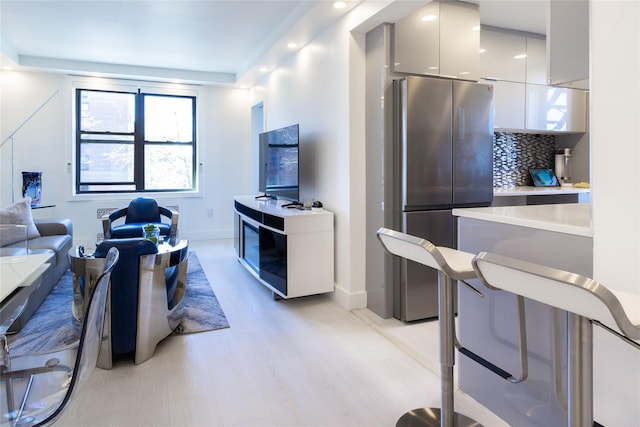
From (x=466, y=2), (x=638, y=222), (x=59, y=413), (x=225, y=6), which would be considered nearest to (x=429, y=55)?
(x=466, y=2)

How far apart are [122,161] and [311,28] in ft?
12.7

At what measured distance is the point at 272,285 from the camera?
3.56 metres

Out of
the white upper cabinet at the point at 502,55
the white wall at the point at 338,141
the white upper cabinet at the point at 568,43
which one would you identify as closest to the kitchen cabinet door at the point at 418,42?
the white wall at the point at 338,141

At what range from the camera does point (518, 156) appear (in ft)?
15.1

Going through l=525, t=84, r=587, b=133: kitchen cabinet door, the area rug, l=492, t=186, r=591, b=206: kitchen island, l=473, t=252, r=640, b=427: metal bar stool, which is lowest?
the area rug

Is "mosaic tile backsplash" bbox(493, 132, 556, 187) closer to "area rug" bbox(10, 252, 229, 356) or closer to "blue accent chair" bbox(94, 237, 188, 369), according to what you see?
"area rug" bbox(10, 252, 229, 356)

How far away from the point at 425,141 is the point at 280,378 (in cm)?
186

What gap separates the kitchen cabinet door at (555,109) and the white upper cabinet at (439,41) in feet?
4.08

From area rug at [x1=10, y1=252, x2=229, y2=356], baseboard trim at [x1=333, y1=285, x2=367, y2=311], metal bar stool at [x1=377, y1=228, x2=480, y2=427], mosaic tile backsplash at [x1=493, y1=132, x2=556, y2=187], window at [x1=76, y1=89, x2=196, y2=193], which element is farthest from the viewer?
window at [x1=76, y1=89, x2=196, y2=193]

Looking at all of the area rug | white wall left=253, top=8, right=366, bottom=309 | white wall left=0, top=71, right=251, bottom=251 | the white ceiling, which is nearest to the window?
white wall left=0, top=71, right=251, bottom=251

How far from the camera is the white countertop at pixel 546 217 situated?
1.50 meters

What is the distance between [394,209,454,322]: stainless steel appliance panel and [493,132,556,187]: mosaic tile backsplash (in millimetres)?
1767

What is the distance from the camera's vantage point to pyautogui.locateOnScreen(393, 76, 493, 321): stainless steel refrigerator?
2.91 metres

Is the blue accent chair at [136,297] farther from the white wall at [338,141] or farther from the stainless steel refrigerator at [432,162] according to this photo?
the stainless steel refrigerator at [432,162]
